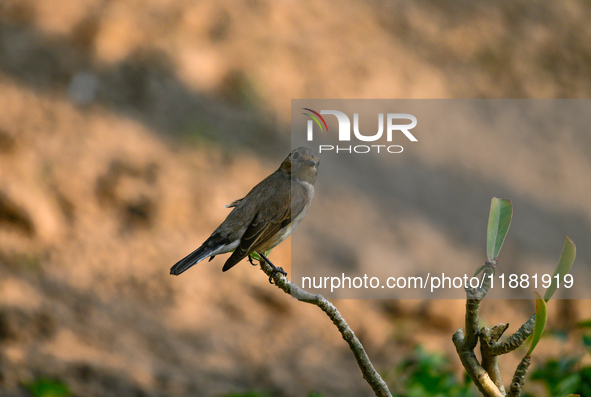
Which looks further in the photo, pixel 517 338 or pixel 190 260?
pixel 190 260

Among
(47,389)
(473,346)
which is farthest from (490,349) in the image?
(47,389)

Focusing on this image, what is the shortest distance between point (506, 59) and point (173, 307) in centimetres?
395

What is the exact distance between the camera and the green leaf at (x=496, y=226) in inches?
27.4

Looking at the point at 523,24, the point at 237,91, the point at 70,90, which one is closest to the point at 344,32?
the point at 237,91

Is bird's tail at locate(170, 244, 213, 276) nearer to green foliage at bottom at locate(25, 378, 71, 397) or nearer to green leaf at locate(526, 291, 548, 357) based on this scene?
green leaf at locate(526, 291, 548, 357)

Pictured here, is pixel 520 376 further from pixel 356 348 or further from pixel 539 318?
pixel 356 348

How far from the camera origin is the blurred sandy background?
10.4 ft

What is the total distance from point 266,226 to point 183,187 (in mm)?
2732

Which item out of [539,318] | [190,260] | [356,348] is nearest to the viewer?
[539,318]

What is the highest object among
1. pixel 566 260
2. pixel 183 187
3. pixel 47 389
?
pixel 183 187

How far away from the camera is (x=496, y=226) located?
705 millimetres

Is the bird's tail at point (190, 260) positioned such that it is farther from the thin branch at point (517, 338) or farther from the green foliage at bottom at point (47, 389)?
the green foliage at bottom at point (47, 389)

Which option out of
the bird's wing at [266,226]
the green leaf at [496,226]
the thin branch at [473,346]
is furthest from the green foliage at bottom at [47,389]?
the green leaf at [496,226]

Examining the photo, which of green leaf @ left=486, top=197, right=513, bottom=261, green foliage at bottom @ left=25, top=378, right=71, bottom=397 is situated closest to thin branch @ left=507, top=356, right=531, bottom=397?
green leaf @ left=486, top=197, right=513, bottom=261
